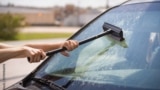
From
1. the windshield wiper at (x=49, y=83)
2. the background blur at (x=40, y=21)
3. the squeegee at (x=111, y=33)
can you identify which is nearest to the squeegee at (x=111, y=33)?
the squeegee at (x=111, y=33)

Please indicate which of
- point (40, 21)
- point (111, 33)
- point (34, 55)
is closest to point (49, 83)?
point (34, 55)

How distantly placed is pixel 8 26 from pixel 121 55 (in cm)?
2909

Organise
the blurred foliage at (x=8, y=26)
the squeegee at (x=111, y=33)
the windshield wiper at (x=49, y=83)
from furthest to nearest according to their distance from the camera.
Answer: the blurred foliage at (x=8, y=26) → the squeegee at (x=111, y=33) → the windshield wiper at (x=49, y=83)

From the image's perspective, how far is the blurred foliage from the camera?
3047 centimetres

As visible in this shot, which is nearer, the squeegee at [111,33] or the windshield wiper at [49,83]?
the windshield wiper at [49,83]

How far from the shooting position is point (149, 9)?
2.23m

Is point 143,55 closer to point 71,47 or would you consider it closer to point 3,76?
point 71,47

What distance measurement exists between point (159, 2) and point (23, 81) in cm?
104

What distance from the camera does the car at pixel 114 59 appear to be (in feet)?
6.43

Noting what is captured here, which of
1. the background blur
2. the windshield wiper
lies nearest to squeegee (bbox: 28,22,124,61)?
the windshield wiper

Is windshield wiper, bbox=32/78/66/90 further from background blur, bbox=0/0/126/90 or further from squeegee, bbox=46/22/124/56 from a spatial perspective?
background blur, bbox=0/0/126/90

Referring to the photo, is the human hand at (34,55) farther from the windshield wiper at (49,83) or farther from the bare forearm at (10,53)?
the windshield wiper at (49,83)

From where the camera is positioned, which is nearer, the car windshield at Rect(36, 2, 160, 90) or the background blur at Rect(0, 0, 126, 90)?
the car windshield at Rect(36, 2, 160, 90)

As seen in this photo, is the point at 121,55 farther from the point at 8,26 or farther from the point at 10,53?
the point at 8,26
